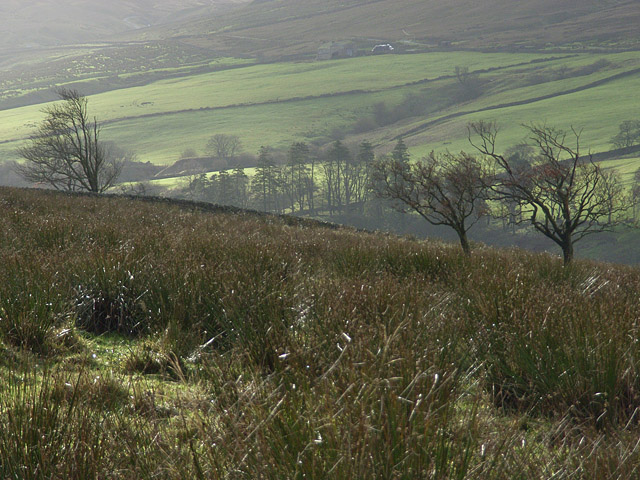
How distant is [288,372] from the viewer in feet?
8.50

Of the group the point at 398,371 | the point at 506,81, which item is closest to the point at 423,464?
the point at 398,371

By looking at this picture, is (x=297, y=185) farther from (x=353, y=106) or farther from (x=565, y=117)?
(x=565, y=117)

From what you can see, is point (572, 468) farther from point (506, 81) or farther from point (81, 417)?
point (506, 81)

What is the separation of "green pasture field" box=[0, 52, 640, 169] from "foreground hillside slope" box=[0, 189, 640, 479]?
102880mm

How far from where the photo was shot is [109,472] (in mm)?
1760

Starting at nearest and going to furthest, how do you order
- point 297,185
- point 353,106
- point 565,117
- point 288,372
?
point 288,372 → point 297,185 → point 565,117 → point 353,106

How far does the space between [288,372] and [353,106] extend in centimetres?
15504

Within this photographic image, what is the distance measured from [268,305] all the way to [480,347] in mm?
1406

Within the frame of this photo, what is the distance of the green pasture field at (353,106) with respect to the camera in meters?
119

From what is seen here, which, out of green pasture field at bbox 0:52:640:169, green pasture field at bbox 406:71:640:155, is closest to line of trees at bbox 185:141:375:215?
green pasture field at bbox 406:71:640:155

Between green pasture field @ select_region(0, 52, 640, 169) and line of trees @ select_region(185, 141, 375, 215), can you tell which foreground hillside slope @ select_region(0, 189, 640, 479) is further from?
green pasture field @ select_region(0, 52, 640, 169)

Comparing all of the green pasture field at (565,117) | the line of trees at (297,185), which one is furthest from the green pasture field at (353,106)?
the line of trees at (297,185)

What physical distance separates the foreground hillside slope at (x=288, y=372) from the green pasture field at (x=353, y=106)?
338ft

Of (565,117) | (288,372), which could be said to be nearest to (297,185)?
(565,117)
